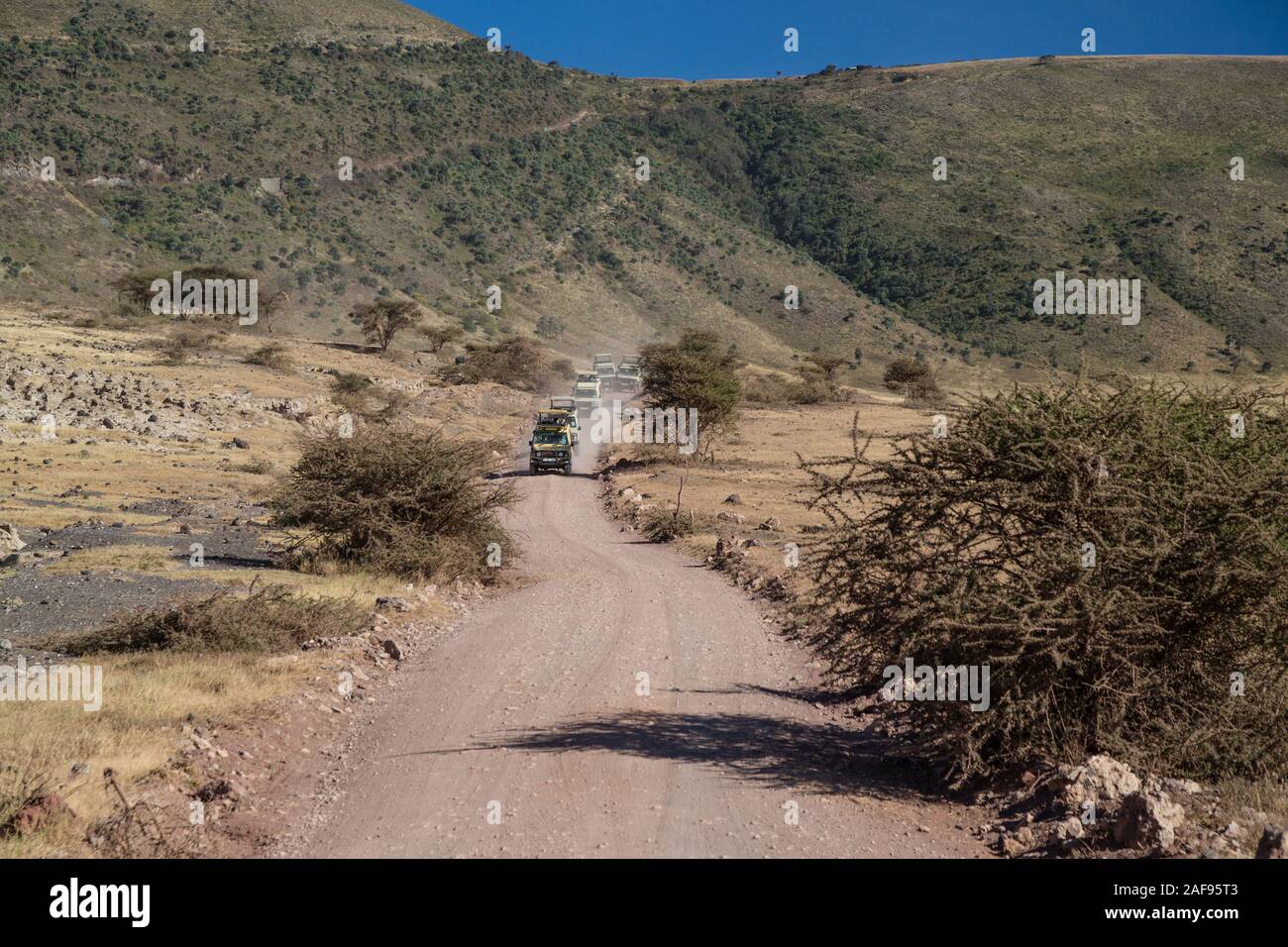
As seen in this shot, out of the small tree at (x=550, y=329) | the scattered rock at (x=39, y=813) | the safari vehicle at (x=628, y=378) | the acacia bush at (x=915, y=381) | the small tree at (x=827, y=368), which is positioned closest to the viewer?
the scattered rock at (x=39, y=813)

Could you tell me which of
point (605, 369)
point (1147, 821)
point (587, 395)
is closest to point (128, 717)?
point (1147, 821)

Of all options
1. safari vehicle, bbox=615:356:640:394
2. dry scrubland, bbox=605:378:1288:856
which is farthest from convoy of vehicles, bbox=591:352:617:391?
dry scrubland, bbox=605:378:1288:856

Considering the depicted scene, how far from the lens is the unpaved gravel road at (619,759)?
299 inches

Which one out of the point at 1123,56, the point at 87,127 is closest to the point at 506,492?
the point at 87,127

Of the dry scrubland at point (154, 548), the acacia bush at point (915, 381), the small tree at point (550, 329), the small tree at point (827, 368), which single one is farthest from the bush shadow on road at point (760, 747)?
the small tree at point (550, 329)

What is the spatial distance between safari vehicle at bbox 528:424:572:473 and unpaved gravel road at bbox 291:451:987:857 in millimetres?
20753

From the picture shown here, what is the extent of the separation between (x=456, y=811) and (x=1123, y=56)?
139113 mm

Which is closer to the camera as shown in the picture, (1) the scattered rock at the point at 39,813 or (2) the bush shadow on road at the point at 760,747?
(1) the scattered rock at the point at 39,813

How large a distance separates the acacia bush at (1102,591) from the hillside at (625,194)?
206 ft

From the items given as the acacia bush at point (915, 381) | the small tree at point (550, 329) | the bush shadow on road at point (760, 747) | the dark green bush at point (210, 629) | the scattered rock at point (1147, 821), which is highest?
the small tree at point (550, 329)

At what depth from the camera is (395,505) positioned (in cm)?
1897

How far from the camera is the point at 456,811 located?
26.5 feet

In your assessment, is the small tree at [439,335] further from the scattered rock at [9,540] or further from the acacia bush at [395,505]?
the scattered rock at [9,540]
